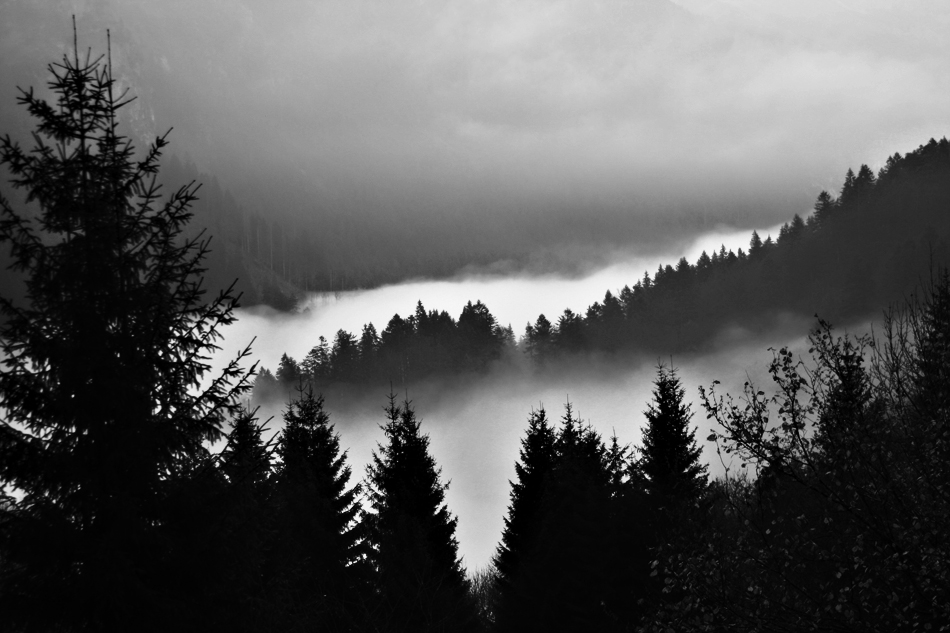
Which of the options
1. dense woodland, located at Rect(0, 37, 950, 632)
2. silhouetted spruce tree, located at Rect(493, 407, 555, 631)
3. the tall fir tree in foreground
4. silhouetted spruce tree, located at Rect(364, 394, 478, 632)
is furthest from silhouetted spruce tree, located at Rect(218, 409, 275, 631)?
silhouetted spruce tree, located at Rect(493, 407, 555, 631)

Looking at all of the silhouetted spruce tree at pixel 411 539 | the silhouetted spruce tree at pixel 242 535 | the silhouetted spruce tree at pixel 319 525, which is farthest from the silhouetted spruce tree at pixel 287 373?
the silhouetted spruce tree at pixel 242 535

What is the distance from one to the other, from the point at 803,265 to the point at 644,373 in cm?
3957

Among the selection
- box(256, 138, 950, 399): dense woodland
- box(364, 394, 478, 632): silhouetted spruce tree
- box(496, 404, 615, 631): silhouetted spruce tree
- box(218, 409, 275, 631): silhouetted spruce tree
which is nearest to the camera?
box(218, 409, 275, 631): silhouetted spruce tree

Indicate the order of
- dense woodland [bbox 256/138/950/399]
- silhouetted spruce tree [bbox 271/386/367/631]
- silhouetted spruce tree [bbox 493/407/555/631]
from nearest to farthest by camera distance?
silhouetted spruce tree [bbox 271/386/367/631] < silhouetted spruce tree [bbox 493/407/555/631] < dense woodland [bbox 256/138/950/399]

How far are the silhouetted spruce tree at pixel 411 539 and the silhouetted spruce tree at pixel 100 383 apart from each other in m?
15.2

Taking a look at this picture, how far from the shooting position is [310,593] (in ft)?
101

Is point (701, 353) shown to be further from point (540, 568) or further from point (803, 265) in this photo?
point (540, 568)

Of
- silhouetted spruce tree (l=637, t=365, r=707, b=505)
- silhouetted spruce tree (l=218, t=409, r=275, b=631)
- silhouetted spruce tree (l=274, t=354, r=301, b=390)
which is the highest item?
silhouetted spruce tree (l=274, t=354, r=301, b=390)

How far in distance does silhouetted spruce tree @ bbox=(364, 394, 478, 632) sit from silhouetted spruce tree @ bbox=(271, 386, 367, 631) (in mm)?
960

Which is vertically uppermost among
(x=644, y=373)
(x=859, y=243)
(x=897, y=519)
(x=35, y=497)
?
(x=859, y=243)

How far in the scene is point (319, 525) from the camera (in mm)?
35312

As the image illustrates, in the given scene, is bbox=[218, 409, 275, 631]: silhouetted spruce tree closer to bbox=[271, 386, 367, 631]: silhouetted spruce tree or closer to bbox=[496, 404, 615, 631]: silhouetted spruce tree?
bbox=[271, 386, 367, 631]: silhouetted spruce tree

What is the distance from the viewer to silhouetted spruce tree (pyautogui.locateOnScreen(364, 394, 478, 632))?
31016 mm

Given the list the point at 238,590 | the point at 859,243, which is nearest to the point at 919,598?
the point at 238,590
